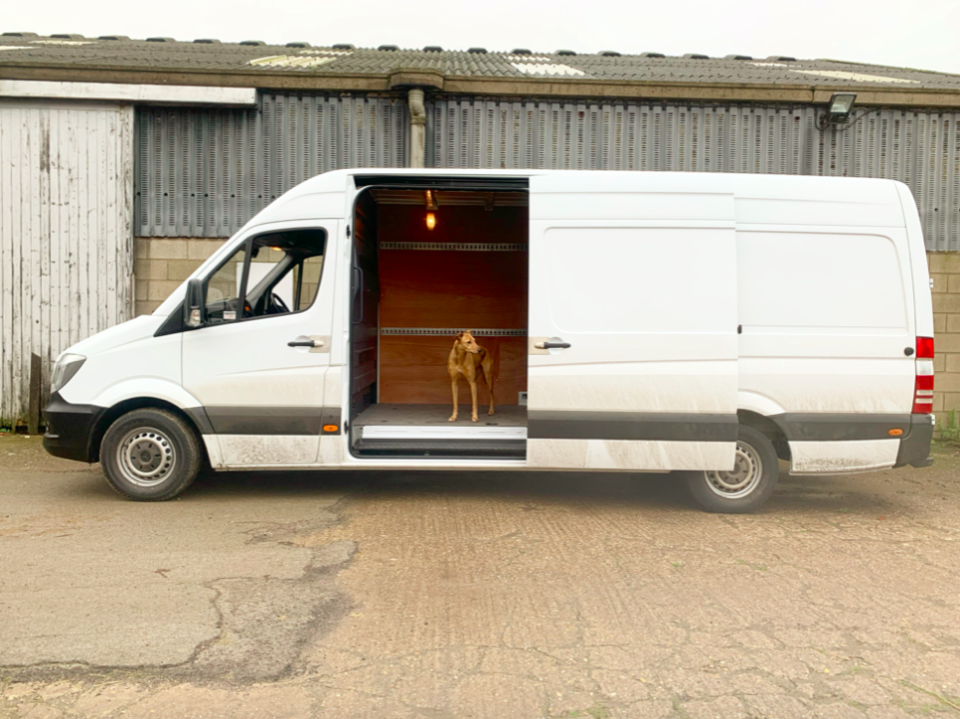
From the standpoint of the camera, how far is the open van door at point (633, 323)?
6.07 meters

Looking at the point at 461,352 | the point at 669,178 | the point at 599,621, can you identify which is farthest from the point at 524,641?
the point at 461,352

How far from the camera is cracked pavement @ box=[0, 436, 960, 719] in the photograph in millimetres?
Result: 3271

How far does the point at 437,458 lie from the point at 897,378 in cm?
357

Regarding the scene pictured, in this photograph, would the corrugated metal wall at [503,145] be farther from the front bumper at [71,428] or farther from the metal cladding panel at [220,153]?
the front bumper at [71,428]

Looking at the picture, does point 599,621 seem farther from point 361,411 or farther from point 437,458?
point 361,411

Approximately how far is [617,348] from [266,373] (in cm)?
270

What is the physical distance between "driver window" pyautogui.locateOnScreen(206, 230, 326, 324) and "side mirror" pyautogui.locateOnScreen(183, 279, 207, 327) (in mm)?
119

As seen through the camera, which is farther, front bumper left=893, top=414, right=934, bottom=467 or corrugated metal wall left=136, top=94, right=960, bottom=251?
corrugated metal wall left=136, top=94, right=960, bottom=251

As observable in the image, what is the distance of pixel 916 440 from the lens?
6168mm

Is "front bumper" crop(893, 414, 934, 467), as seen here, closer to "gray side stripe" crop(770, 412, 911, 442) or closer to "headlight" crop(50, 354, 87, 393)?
"gray side stripe" crop(770, 412, 911, 442)

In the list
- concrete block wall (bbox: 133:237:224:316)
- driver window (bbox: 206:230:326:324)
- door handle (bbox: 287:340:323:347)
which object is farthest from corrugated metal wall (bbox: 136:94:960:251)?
door handle (bbox: 287:340:323:347)

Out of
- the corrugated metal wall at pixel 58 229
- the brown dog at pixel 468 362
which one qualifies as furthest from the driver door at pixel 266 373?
the corrugated metal wall at pixel 58 229

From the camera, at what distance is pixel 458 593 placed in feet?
14.5

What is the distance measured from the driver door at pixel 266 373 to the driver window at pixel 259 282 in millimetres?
21
